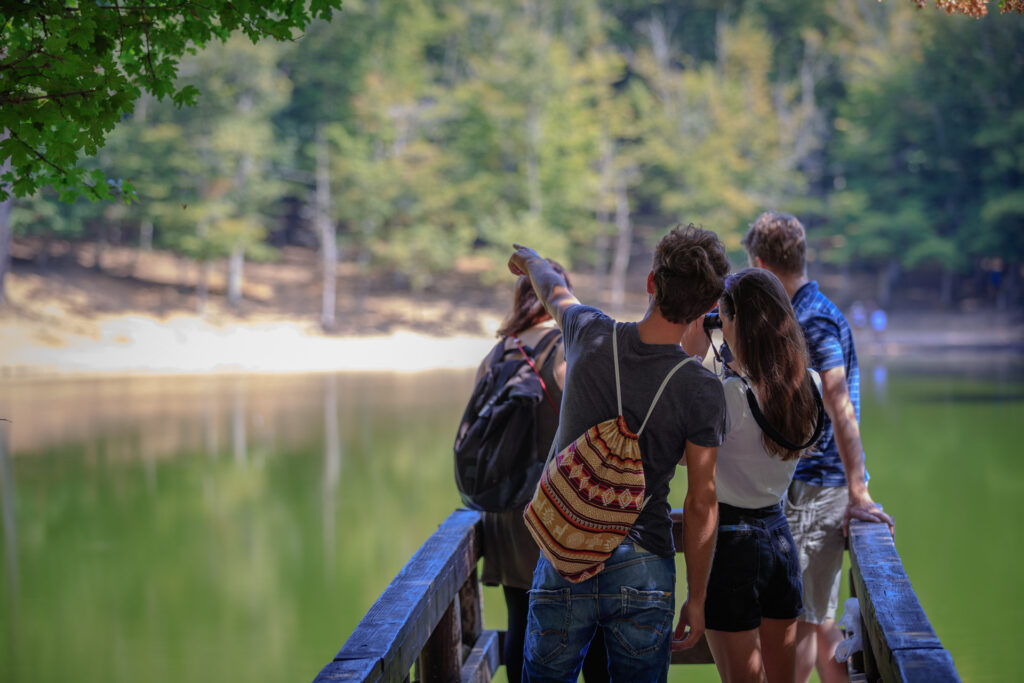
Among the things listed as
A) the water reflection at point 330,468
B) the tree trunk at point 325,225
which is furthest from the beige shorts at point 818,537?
the tree trunk at point 325,225

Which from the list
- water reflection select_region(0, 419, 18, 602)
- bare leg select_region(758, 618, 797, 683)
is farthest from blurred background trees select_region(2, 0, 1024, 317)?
bare leg select_region(758, 618, 797, 683)

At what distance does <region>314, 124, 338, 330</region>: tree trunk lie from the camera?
27.0 m

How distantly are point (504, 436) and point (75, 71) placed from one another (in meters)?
1.45

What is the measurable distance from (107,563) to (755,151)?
1065 inches

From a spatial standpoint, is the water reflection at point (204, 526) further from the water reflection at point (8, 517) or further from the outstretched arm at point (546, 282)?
the outstretched arm at point (546, 282)

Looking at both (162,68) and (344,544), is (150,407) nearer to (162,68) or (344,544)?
(344,544)

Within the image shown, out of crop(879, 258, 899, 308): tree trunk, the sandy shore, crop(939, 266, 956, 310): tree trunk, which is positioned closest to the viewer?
the sandy shore

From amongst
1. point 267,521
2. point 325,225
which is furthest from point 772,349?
point 325,225

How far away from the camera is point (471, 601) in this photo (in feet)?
11.1

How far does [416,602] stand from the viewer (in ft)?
7.96

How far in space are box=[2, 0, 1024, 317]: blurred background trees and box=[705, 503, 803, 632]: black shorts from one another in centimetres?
2511

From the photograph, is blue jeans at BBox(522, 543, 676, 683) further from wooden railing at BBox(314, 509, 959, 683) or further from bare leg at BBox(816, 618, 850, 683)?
bare leg at BBox(816, 618, 850, 683)

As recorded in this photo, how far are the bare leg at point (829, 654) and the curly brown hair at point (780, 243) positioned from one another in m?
1.13

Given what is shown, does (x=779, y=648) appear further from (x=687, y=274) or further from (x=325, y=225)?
(x=325, y=225)
